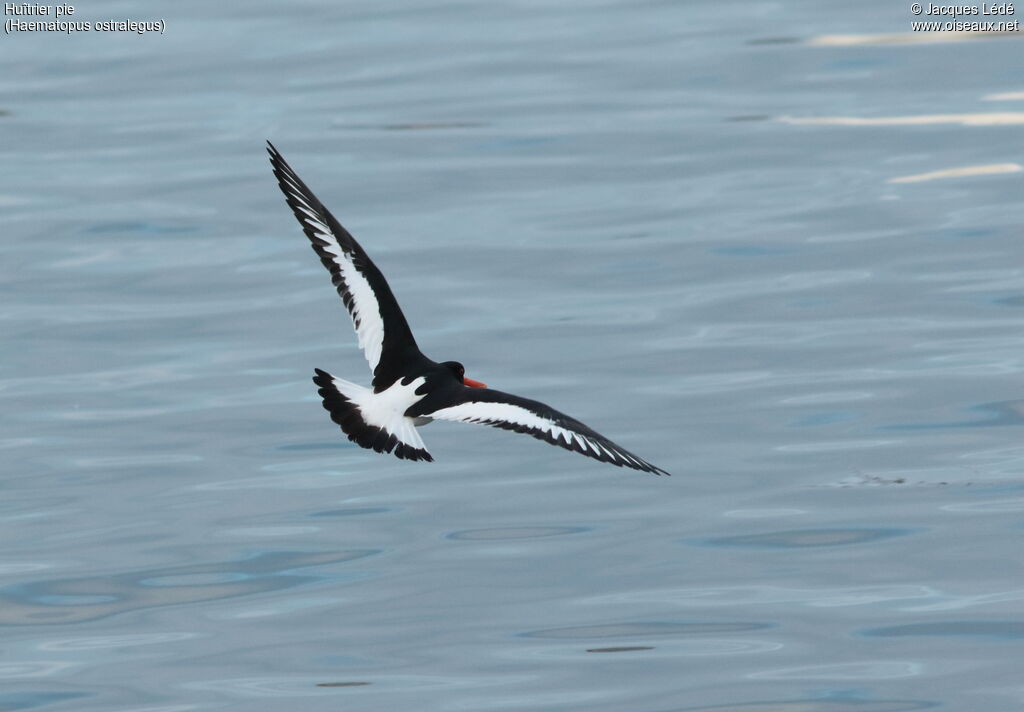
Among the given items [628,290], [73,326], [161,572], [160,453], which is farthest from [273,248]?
[161,572]

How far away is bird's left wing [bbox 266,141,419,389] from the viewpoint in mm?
12008

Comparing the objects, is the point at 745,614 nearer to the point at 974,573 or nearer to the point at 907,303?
the point at 974,573

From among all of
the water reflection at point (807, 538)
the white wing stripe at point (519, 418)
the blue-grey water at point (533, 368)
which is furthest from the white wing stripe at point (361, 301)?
the water reflection at point (807, 538)

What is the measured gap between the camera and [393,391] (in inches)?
456

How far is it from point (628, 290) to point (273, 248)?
13.5 ft

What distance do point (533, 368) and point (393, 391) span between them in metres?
5.01

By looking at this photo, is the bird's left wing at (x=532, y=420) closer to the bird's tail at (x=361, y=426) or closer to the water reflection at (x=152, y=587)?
the bird's tail at (x=361, y=426)

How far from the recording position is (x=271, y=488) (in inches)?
568

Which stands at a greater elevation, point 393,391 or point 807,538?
point 393,391

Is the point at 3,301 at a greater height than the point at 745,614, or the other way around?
the point at 3,301

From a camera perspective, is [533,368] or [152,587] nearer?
[152,587]

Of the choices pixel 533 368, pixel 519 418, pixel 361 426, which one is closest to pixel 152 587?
pixel 361 426

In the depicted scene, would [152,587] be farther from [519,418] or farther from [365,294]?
[519,418]

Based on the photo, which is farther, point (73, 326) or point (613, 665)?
point (73, 326)
